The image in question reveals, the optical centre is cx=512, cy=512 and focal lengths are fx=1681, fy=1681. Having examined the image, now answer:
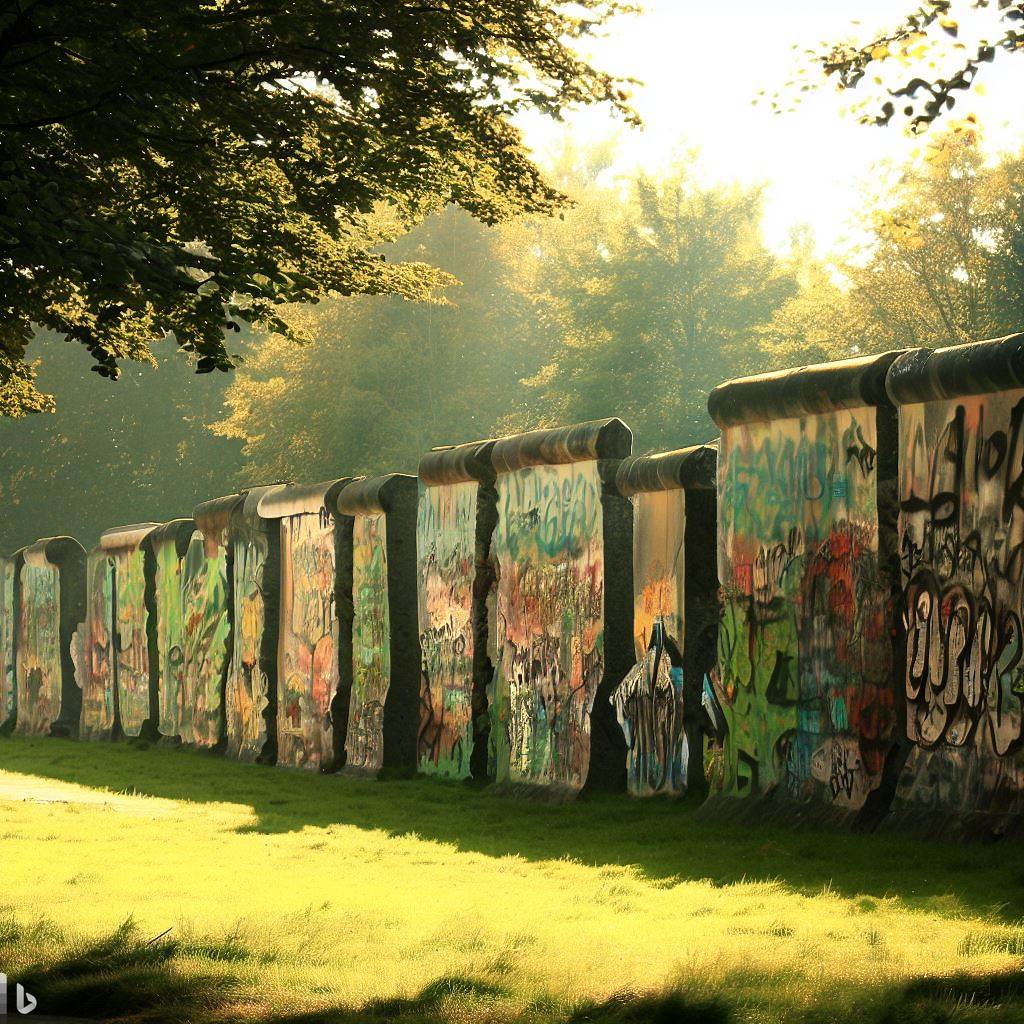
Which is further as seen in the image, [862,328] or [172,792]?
[862,328]

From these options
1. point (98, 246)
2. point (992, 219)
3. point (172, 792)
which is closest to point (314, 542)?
point (172, 792)

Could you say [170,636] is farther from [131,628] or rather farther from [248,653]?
[248,653]

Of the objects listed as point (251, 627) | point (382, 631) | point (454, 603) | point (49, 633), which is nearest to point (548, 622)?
point (454, 603)

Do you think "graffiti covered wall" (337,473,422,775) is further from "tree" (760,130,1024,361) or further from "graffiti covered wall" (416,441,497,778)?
"tree" (760,130,1024,361)

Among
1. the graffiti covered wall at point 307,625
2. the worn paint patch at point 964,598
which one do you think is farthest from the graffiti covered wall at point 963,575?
the graffiti covered wall at point 307,625

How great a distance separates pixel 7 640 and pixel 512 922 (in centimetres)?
2405

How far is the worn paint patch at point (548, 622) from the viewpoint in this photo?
13336 millimetres

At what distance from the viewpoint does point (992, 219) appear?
36.4 metres

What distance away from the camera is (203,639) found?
2209 cm

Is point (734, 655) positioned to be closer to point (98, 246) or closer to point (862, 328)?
point (98, 246)

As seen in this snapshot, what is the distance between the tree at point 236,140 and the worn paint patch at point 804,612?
2.34 meters

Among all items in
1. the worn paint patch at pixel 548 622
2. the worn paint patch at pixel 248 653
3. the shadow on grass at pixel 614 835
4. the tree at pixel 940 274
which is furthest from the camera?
the tree at pixel 940 274

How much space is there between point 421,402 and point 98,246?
3745cm

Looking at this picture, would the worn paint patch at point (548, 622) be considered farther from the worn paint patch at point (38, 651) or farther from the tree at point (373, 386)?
the tree at point (373, 386)
